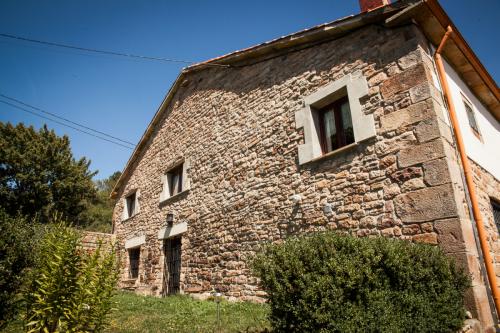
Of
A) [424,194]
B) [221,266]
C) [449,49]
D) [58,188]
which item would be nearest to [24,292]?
[221,266]

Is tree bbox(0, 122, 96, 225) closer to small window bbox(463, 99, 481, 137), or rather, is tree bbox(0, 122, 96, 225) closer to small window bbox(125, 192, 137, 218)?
small window bbox(125, 192, 137, 218)

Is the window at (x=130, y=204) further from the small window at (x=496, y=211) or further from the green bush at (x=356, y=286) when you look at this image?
the small window at (x=496, y=211)

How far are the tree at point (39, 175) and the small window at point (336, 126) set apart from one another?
19.5 meters

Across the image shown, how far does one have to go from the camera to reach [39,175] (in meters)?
20.5

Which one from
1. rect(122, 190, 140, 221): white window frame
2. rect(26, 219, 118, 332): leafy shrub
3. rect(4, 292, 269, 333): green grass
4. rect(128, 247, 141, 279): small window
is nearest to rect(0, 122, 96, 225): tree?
rect(122, 190, 140, 221): white window frame

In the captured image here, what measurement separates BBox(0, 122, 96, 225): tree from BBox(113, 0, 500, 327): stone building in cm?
1498

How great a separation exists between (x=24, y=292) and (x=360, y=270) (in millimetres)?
4029

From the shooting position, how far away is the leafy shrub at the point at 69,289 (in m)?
3.33

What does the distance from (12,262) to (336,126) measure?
18.0 ft

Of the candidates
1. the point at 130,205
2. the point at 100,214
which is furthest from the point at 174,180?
the point at 100,214

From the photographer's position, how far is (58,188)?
2112cm

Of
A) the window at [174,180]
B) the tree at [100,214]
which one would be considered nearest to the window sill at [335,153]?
the window at [174,180]

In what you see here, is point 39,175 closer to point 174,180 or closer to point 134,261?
point 134,261

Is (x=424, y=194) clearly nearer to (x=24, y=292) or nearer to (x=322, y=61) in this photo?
(x=322, y=61)
